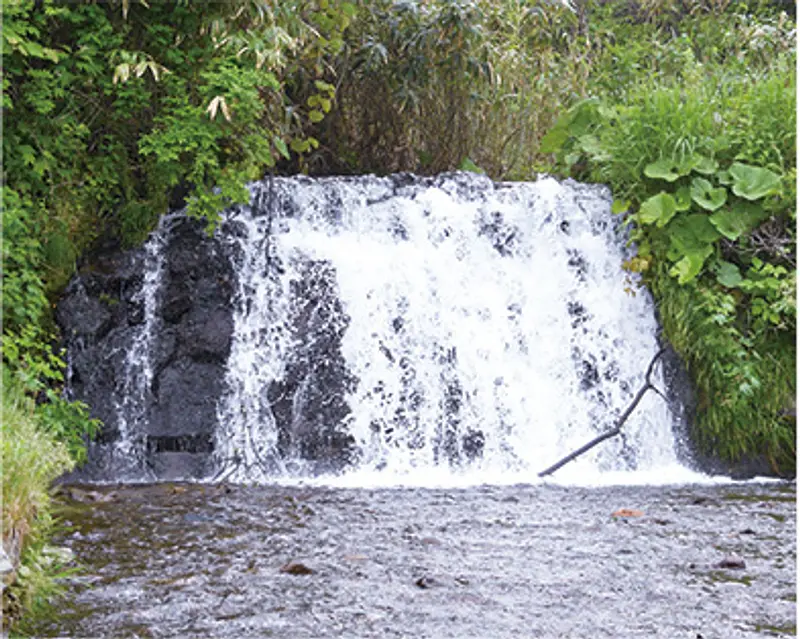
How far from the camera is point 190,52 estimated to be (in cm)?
630

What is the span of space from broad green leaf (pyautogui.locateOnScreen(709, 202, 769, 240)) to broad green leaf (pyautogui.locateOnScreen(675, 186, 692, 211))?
19 cm

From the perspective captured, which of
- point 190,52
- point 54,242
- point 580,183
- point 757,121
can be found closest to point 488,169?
point 580,183

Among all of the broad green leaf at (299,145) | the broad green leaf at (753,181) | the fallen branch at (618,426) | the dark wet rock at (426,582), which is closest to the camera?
the dark wet rock at (426,582)

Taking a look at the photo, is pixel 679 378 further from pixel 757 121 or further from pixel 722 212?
pixel 757 121

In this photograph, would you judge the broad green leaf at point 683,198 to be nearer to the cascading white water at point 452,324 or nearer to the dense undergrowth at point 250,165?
the dense undergrowth at point 250,165

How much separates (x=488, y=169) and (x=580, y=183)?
2.39 metres

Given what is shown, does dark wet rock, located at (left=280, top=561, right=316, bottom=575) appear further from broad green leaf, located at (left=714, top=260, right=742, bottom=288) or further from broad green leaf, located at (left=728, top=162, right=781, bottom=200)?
broad green leaf, located at (left=728, top=162, right=781, bottom=200)

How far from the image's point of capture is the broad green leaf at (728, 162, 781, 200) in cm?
645

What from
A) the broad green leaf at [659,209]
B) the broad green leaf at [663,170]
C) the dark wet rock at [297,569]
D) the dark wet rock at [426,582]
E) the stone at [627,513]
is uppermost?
the broad green leaf at [663,170]

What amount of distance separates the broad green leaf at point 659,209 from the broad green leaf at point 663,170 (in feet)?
0.40

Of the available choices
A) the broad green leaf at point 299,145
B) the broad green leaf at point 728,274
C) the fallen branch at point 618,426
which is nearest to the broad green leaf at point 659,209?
the broad green leaf at point 728,274

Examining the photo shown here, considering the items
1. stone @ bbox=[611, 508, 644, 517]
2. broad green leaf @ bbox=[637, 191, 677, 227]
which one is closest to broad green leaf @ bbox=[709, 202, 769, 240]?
broad green leaf @ bbox=[637, 191, 677, 227]

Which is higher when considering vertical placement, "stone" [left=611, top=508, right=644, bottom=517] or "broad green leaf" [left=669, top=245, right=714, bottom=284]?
"broad green leaf" [left=669, top=245, right=714, bottom=284]

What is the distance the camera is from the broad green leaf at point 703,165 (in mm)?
6613
